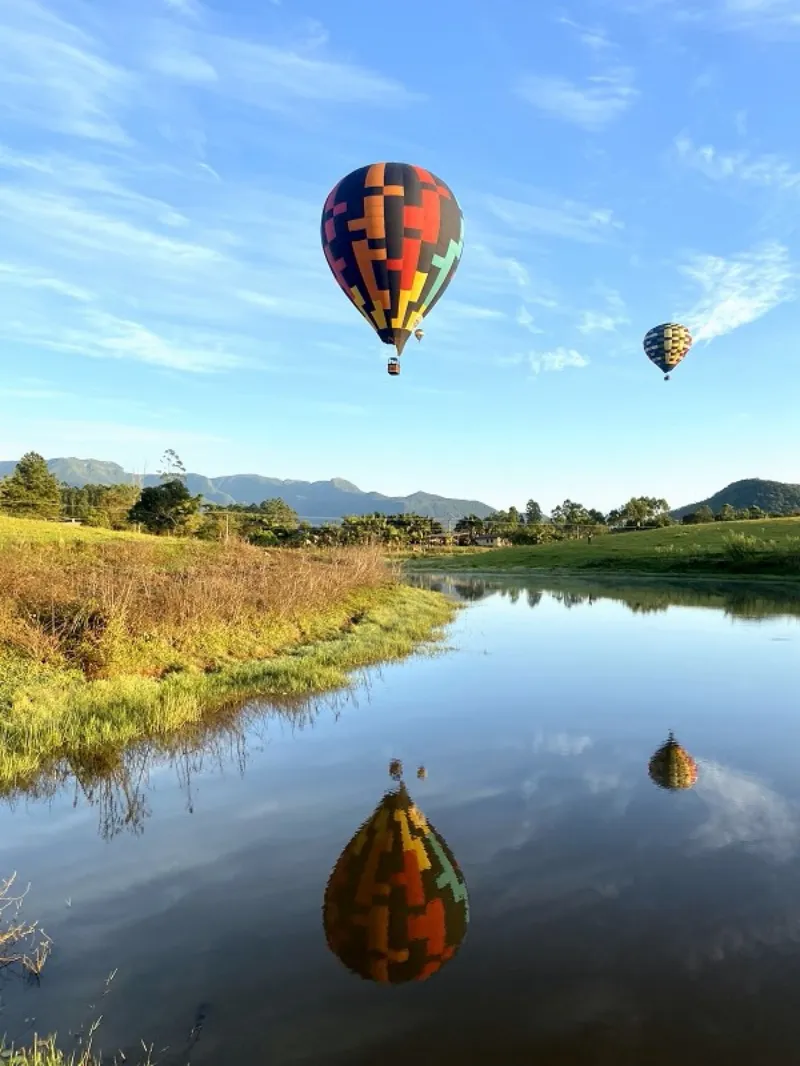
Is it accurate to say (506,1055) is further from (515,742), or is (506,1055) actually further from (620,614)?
(620,614)

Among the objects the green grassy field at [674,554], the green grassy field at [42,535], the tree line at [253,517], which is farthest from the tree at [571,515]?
the green grassy field at [42,535]

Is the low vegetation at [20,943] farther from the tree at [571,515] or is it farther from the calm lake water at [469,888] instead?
the tree at [571,515]

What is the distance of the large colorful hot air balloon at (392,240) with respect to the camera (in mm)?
23109

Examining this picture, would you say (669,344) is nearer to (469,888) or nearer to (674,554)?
(674,554)

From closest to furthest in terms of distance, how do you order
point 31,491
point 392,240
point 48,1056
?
1. point 48,1056
2. point 392,240
3. point 31,491

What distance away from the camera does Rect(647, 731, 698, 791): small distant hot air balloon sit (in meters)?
10.3

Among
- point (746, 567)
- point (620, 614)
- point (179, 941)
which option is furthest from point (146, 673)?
point (746, 567)

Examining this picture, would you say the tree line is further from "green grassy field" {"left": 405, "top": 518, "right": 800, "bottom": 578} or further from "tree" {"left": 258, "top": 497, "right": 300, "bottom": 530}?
"green grassy field" {"left": 405, "top": 518, "right": 800, "bottom": 578}

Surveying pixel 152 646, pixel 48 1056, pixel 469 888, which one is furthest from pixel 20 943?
pixel 152 646

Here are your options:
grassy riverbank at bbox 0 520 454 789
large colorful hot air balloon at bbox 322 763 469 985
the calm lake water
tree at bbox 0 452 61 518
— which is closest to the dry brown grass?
grassy riverbank at bbox 0 520 454 789

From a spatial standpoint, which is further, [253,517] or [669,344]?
[253,517]

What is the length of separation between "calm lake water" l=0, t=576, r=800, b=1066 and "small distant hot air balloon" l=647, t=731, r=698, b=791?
0.20m

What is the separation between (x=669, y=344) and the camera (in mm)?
58156

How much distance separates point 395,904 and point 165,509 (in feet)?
252
